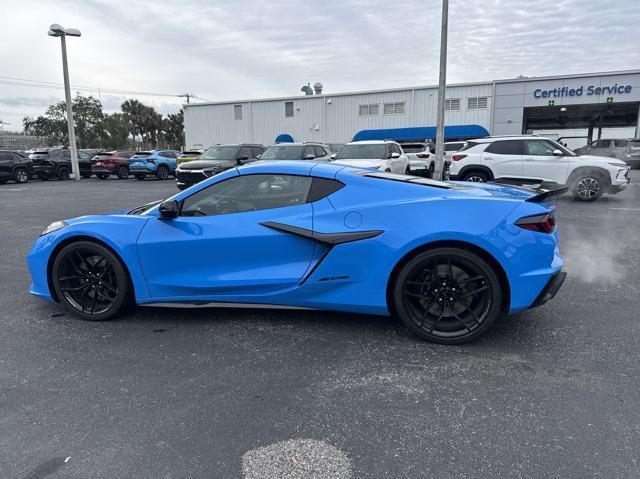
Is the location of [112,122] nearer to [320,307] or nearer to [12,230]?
[12,230]

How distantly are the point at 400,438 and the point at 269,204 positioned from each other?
6.62 feet

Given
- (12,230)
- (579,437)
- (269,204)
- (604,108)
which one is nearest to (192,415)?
(269,204)

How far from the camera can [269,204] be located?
3.59 m

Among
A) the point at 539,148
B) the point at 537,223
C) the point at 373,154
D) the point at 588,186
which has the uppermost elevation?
the point at 539,148

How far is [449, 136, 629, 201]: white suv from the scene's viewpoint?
11.1m

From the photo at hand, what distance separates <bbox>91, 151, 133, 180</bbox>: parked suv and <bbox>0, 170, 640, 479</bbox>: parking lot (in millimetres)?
21668

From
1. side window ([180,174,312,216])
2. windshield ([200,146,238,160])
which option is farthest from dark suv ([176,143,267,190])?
side window ([180,174,312,216])

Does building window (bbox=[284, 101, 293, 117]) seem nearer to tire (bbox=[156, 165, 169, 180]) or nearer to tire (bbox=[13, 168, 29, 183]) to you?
tire (bbox=[156, 165, 169, 180])

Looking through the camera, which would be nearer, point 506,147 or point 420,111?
point 506,147

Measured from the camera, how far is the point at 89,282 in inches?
153

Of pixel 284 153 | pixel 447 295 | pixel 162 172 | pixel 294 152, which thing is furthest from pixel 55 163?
pixel 447 295

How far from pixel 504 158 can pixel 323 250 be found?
10.0 metres

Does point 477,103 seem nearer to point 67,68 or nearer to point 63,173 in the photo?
point 67,68

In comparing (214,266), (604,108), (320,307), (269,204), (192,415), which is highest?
(604,108)
